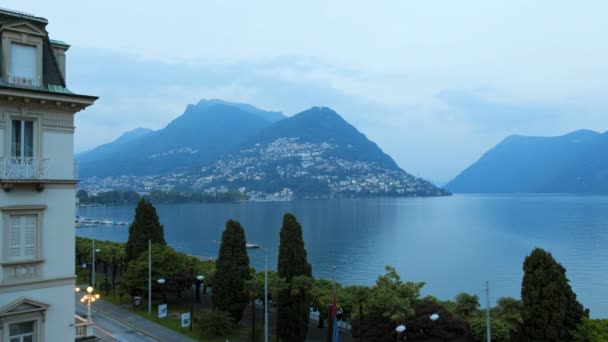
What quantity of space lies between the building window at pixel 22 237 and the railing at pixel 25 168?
4.00 ft

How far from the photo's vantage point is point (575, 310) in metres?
24.2

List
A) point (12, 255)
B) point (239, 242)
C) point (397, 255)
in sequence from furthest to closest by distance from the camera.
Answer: point (397, 255), point (239, 242), point (12, 255)

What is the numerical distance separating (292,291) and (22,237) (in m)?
18.6

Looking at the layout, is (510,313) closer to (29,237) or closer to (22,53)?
(29,237)

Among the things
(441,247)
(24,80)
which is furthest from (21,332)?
(441,247)

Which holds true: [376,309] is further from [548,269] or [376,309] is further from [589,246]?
[589,246]

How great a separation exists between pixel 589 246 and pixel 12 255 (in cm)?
10196

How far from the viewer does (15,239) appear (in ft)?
45.6

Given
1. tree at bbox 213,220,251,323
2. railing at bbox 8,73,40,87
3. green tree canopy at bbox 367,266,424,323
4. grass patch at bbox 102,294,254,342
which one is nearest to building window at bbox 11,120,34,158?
railing at bbox 8,73,40,87

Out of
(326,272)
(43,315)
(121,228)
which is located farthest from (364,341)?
(121,228)

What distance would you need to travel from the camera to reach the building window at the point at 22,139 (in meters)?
13.8

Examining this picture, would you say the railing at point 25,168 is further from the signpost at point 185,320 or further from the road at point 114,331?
the signpost at point 185,320

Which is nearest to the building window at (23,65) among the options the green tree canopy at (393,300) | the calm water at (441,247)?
the green tree canopy at (393,300)

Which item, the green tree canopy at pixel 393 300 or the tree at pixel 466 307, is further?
the tree at pixel 466 307
